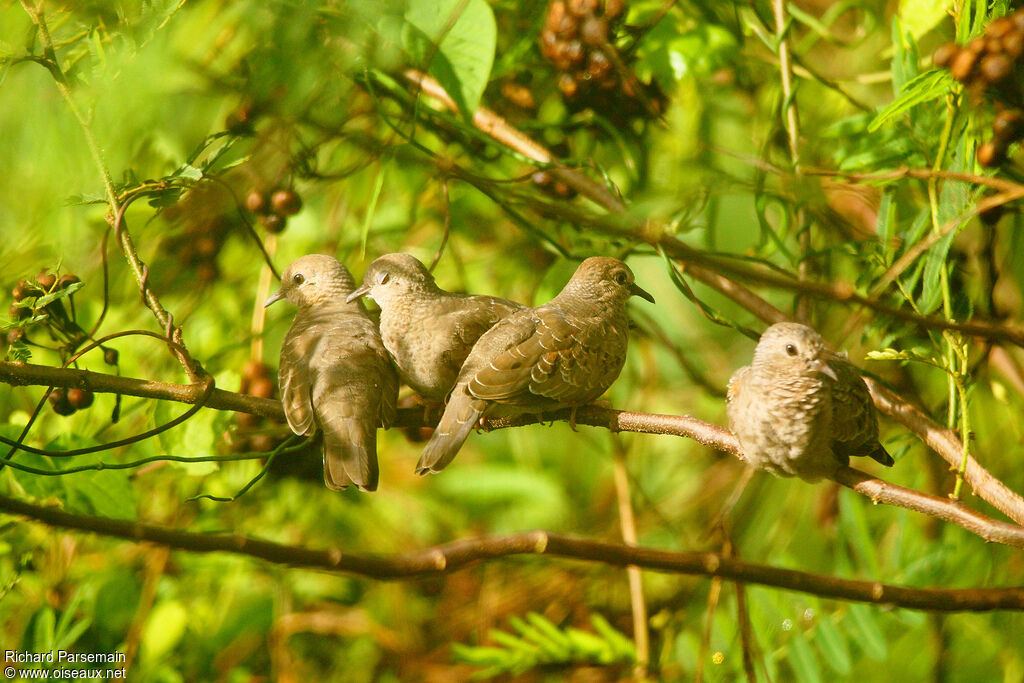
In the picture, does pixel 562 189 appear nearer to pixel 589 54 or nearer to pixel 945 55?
pixel 589 54

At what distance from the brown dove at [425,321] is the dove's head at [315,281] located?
0.21 meters

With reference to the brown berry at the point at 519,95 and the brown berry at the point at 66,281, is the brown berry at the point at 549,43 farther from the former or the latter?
the brown berry at the point at 66,281

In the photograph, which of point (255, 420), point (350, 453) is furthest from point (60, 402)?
point (350, 453)

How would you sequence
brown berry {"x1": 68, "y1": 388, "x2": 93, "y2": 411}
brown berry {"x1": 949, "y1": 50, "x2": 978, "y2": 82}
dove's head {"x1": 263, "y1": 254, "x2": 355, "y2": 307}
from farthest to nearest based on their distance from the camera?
dove's head {"x1": 263, "y1": 254, "x2": 355, "y2": 307} < brown berry {"x1": 68, "y1": 388, "x2": 93, "y2": 411} < brown berry {"x1": 949, "y1": 50, "x2": 978, "y2": 82}

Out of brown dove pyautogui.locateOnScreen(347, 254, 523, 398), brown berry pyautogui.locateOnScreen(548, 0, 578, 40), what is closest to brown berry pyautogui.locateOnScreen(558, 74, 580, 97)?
brown berry pyautogui.locateOnScreen(548, 0, 578, 40)

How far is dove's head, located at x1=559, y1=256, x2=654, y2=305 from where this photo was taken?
2633 mm

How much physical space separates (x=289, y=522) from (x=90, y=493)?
1.27m

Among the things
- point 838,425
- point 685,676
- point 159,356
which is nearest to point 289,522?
point 159,356

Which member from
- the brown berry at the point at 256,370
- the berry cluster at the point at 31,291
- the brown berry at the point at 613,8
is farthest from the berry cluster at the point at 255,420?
the brown berry at the point at 613,8

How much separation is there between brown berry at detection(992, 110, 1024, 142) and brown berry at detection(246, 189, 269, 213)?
1963 mm

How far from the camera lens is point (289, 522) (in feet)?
11.6

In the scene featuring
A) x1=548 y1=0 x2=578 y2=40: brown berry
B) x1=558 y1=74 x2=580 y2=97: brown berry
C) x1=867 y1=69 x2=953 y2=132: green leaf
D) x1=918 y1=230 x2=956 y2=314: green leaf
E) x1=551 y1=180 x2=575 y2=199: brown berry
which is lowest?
x1=551 y1=180 x2=575 y2=199: brown berry

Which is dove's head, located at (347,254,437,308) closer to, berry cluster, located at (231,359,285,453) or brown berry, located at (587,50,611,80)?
berry cluster, located at (231,359,285,453)

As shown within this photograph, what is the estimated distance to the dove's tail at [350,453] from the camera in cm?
232
